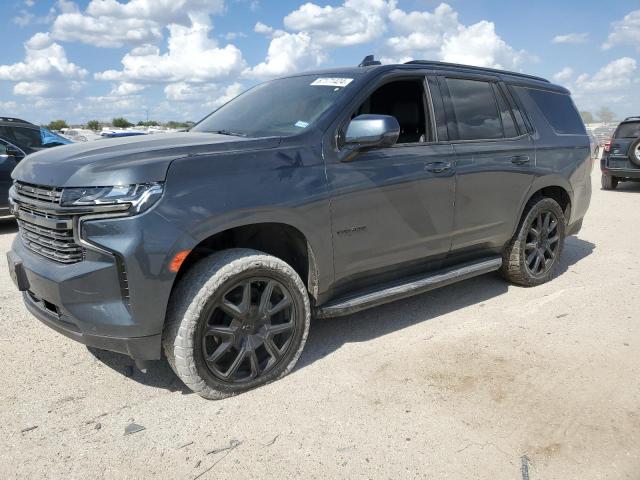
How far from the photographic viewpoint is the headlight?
2580mm

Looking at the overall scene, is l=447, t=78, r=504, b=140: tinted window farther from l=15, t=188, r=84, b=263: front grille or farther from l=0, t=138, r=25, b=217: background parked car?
l=0, t=138, r=25, b=217: background parked car

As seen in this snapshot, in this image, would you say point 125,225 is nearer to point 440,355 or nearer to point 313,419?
point 313,419

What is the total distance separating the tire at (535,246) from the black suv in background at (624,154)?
7.90 m

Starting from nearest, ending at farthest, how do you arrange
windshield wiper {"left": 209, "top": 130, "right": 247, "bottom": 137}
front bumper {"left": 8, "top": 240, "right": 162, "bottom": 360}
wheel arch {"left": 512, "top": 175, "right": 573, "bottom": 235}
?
front bumper {"left": 8, "top": 240, "right": 162, "bottom": 360} < windshield wiper {"left": 209, "top": 130, "right": 247, "bottom": 137} < wheel arch {"left": 512, "top": 175, "right": 573, "bottom": 235}

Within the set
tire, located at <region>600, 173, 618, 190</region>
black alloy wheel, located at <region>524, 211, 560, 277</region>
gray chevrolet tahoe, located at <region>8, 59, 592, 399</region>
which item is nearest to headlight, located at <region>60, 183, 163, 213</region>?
gray chevrolet tahoe, located at <region>8, 59, 592, 399</region>

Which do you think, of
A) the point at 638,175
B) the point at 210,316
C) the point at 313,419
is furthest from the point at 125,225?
the point at 638,175

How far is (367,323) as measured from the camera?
13.8ft

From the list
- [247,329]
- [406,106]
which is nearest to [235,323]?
[247,329]

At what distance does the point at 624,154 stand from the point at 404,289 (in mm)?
10462

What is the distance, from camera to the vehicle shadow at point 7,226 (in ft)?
25.8

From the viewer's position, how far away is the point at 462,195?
4.04 meters

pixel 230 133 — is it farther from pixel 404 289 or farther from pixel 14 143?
pixel 14 143

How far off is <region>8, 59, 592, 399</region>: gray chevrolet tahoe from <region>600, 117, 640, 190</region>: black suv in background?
8481 millimetres

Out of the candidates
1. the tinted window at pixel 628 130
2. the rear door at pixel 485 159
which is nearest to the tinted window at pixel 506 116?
the rear door at pixel 485 159
